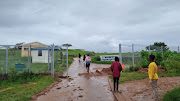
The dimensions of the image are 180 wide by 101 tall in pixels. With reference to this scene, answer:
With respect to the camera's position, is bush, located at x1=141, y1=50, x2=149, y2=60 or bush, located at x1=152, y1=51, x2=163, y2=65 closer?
bush, located at x1=152, y1=51, x2=163, y2=65

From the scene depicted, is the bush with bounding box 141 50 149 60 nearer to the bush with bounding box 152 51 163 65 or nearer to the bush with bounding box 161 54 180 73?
the bush with bounding box 152 51 163 65

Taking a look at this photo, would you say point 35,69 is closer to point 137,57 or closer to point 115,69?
point 115,69

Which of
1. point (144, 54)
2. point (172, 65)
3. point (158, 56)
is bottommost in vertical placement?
point (172, 65)

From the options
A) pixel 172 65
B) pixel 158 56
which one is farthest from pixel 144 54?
pixel 172 65

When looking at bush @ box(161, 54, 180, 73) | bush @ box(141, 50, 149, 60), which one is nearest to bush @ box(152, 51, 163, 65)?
bush @ box(141, 50, 149, 60)

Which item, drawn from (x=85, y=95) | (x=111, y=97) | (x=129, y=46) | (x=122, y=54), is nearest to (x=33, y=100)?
(x=85, y=95)

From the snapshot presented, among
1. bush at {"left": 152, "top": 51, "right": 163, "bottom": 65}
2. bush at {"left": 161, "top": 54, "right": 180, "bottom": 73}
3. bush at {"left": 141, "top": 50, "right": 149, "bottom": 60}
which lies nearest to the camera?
bush at {"left": 161, "top": 54, "right": 180, "bottom": 73}

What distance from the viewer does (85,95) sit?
706 cm

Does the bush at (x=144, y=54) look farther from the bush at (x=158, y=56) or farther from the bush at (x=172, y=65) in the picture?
the bush at (x=172, y=65)

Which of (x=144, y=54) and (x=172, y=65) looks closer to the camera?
(x=172, y=65)

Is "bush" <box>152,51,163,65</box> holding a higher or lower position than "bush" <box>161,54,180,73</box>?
higher

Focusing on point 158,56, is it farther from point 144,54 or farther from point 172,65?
point 172,65

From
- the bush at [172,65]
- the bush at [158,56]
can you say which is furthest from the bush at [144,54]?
the bush at [172,65]

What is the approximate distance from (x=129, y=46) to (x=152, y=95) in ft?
25.6
